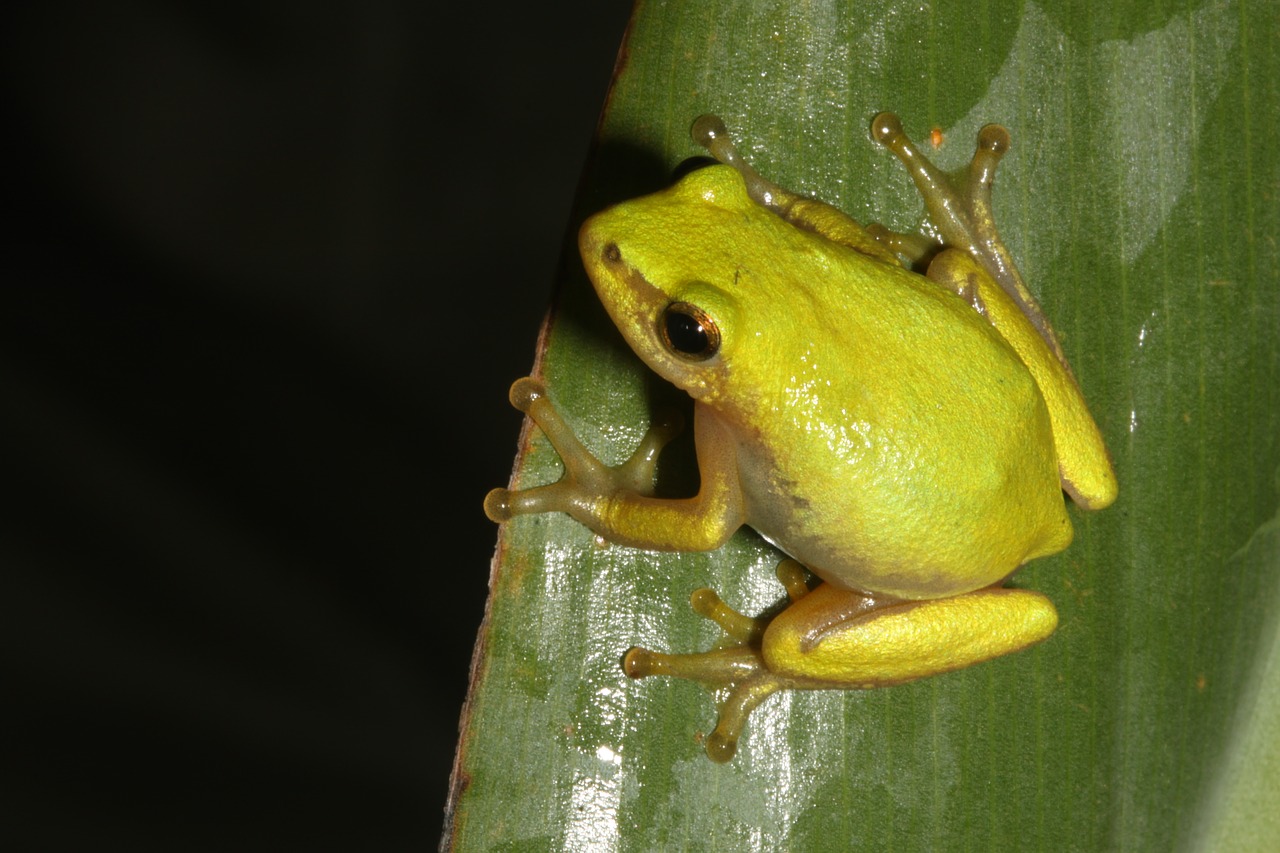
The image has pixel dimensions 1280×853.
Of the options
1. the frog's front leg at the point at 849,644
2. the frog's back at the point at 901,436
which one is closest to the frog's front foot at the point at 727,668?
the frog's front leg at the point at 849,644

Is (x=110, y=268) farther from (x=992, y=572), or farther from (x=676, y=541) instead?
(x=992, y=572)

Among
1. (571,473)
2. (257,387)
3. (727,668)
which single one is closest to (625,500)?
(571,473)

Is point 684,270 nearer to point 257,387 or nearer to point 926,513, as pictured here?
point 926,513

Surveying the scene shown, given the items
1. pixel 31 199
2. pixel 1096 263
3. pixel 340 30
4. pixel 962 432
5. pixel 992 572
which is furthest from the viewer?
pixel 340 30

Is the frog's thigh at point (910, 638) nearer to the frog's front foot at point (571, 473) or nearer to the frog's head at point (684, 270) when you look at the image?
the frog's front foot at point (571, 473)

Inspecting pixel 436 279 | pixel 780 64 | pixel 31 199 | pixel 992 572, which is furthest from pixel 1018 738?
pixel 31 199

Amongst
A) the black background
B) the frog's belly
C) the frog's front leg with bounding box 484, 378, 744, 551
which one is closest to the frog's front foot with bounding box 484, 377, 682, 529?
the frog's front leg with bounding box 484, 378, 744, 551

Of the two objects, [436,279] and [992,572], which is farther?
[436,279]
